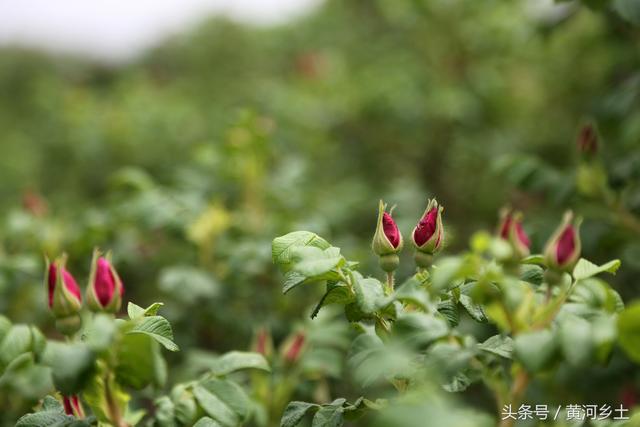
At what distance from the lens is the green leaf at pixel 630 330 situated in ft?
2.42

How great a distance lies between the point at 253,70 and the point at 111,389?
14.1 feet

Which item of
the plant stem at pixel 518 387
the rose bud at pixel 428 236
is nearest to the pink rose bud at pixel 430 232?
the rose bud at pixel 428 236

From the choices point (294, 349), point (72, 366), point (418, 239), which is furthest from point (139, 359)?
point (294, 349)

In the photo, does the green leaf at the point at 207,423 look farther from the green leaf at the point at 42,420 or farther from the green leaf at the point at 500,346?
the green leaf at the point at 500,346

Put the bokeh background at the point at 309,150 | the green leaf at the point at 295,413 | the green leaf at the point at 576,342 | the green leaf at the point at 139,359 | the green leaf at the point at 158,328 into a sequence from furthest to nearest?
the bokeh background at the point at 309,150 < the green leaf at the point at 295,413 < the green leaf at the point at 158,328 < the green leaf at the point at 139,359 < the green leaf at the point at 576,342

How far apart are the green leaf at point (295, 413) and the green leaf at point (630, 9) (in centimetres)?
115

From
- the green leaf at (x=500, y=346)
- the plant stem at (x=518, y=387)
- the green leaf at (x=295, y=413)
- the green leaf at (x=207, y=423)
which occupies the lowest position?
the green leaf at (x=295, y=413)

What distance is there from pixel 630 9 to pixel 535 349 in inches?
43.3

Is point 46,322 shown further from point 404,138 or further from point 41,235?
point 404,138

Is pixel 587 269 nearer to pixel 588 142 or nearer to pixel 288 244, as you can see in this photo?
pixel 288 244

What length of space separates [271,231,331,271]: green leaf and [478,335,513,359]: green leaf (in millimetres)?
283

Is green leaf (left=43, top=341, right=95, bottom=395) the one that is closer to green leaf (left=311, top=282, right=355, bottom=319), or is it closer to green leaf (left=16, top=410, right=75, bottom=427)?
green leaf (left=16, top=410, right=75, bottom=427)

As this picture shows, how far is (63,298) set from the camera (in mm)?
1030

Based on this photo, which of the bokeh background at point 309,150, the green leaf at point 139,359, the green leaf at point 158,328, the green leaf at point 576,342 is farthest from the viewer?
the bokeh background at point 309,150
